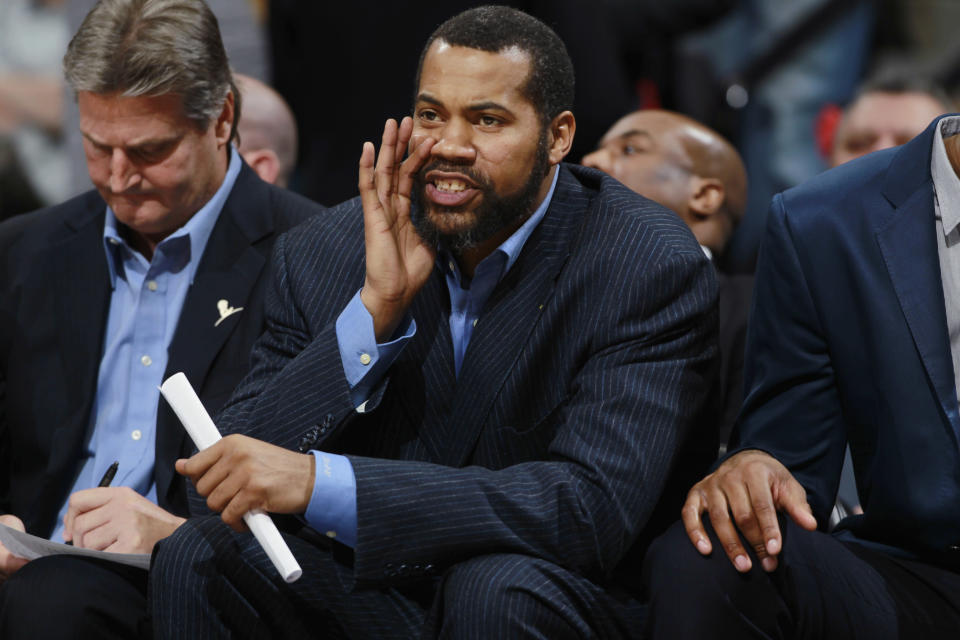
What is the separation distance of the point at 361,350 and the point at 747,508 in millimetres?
746

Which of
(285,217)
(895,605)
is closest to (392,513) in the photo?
(895,605)

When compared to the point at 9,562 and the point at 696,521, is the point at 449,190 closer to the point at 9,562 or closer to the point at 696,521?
the point at 696,521

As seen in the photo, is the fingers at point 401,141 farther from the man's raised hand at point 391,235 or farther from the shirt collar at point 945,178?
the shirt collar at point 945,178

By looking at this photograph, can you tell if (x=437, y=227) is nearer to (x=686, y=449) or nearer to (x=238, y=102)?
(x=686, y=449)

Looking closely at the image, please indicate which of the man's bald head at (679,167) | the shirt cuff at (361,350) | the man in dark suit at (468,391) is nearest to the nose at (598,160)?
the man's bald head at (679,167)

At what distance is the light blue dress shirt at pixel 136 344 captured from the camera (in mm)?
2969

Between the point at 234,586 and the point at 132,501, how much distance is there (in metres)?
0.41

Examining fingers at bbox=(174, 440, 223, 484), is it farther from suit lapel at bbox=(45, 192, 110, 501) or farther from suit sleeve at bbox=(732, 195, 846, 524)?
suit sleeve at bbox=(732, 195, 846, 524)

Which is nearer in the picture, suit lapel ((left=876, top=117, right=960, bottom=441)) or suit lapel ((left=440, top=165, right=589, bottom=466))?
suit lapel ((left=876, top=117, right=960, bottom=441))

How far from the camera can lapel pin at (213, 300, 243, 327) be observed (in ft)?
9.74

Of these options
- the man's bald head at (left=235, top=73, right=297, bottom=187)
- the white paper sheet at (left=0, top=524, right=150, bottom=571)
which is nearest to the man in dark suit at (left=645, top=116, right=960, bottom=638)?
the white paper sheet at (left=0, top=524, right=150, bottom=571)

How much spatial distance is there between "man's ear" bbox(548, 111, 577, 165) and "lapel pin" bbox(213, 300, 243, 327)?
0.76 metres

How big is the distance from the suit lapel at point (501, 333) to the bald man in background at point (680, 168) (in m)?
1.23

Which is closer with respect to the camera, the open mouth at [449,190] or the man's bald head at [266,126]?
the open mouth at [449,190]
